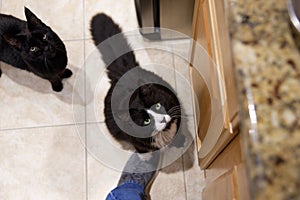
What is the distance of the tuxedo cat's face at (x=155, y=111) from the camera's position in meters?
1.13

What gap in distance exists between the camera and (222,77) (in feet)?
2.49

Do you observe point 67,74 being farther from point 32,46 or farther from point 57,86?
point 32,46

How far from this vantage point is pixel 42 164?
1.37m

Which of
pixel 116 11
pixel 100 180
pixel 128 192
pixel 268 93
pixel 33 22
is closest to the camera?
pixel 268 93

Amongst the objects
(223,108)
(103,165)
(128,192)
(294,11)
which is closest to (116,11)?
(103,165)

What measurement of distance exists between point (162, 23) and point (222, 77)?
614 mm

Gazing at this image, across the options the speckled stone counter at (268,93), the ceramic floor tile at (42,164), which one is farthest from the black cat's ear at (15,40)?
the speckled stone counter at (268,93)

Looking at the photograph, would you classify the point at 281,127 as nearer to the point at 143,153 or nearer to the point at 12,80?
the point at 143,153

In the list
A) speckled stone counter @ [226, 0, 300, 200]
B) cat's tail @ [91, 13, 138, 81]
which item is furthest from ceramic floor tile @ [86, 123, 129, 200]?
speckled stone counter @ [226, 0, 300, 200]

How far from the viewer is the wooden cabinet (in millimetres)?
654

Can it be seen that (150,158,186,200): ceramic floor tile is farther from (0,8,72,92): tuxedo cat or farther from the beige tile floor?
(0,8,72,92): tuxedo cat

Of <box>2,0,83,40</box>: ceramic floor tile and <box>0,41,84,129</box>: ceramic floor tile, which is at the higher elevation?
<box>2,0,83,40</box>: ceramic floor tile

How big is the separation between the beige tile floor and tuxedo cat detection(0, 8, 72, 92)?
135mm

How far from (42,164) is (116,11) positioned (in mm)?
639
